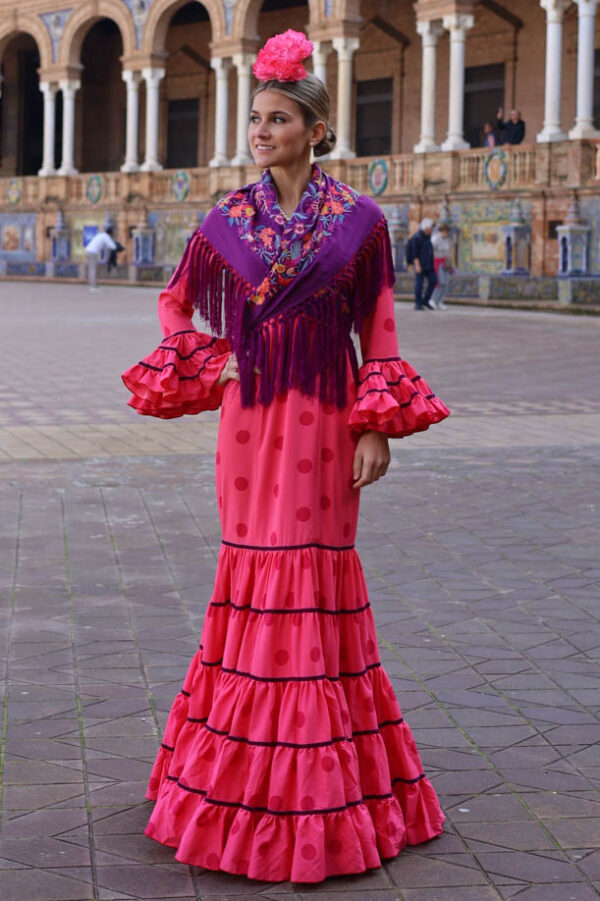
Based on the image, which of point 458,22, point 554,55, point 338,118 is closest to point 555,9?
point 554,55

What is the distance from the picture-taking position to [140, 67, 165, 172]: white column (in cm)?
3694

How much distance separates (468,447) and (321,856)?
21.5ft

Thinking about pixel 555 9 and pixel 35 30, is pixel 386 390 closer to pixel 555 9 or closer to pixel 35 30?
pixel 555 9

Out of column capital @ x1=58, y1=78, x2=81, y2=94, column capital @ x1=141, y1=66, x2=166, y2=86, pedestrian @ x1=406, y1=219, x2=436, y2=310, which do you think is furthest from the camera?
column capital @ x1=58, y1=78, x2=81, y2=94

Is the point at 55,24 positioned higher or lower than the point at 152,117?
higher

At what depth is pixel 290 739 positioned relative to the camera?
9.74ft

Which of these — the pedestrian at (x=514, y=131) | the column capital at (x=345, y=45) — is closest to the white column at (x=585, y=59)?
the pedestrian at (x=514, y=131)

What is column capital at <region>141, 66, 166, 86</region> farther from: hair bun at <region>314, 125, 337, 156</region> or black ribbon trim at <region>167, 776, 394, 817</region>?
black ribbon trim at <region>167, 776, 394, 817</region>

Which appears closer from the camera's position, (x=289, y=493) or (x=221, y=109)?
(x=289, y=493)

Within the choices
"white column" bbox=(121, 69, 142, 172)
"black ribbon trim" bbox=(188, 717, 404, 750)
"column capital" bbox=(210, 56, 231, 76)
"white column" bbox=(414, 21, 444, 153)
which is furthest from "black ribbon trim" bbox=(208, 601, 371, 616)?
"white column" bbox=(121, 69, 142, 172)

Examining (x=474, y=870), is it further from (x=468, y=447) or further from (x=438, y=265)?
(x=438, y=265)

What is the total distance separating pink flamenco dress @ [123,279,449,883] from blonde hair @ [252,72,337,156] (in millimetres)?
428

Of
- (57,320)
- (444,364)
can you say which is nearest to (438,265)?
(57,320)

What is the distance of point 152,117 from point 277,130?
118ft
